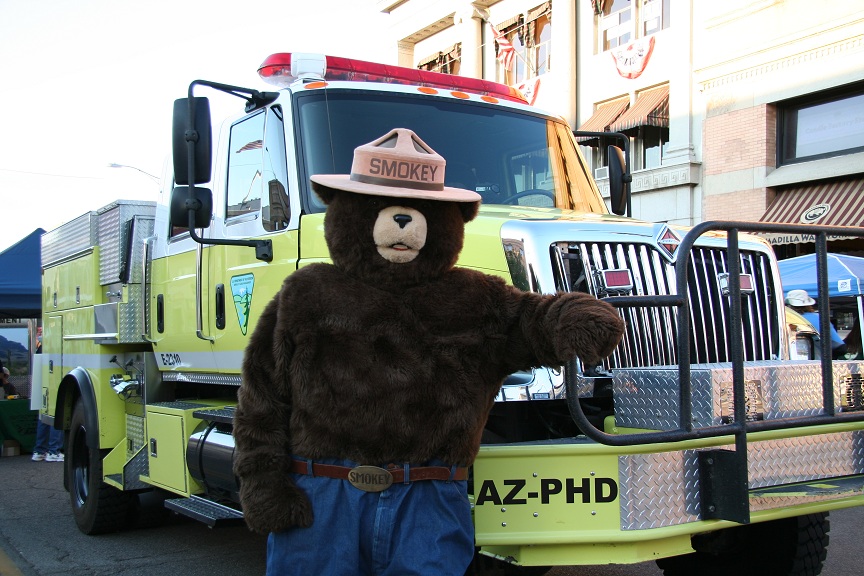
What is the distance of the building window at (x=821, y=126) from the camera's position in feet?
51.3

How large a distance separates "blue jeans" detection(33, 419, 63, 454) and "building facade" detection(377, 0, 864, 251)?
8705mm

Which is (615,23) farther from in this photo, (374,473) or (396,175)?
(374,473)

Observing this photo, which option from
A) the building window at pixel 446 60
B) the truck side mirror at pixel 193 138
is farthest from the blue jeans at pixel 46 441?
the building window at pixel 446 60

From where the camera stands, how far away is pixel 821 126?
16297 mm

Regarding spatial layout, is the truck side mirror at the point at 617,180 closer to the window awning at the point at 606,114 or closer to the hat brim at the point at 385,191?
the hat brim at the point at 385,191

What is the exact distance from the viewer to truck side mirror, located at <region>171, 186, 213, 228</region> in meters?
4.11

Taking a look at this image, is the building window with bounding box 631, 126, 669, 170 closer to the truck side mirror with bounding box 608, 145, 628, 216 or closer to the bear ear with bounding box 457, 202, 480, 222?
the truck side mirror with bounding box 608, 145, 628, 216

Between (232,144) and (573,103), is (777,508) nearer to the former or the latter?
(232,144)

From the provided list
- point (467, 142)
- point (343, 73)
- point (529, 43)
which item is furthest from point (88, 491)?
point (529, 43)

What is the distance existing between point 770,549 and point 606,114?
1770cm

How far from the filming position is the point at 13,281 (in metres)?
12.0

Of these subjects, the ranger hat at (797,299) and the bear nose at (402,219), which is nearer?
the bear nose at (402,219)

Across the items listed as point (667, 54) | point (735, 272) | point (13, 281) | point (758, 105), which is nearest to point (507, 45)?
point (667, 54)

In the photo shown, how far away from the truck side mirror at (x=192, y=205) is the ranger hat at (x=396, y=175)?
1289 millimetres
